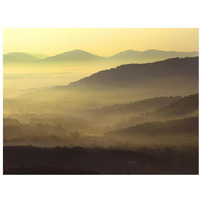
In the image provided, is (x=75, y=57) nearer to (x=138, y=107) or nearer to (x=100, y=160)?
(x=138, y=107)

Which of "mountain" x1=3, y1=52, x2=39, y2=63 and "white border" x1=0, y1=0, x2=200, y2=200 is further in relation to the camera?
"mountain" x1=3, y1=52, x2=39, y2=63

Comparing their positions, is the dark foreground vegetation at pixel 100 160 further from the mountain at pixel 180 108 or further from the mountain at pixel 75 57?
the mountain at pixel 75 57

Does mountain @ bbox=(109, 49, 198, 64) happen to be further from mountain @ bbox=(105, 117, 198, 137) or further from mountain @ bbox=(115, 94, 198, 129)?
mountain @ bbox=(105, 117, 198, 137)

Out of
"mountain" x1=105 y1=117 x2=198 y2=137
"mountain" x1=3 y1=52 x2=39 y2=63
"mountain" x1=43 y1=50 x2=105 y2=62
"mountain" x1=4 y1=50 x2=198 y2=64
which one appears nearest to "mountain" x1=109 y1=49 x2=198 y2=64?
"mountain" x1=4 y1=50 x2=198 y2=64

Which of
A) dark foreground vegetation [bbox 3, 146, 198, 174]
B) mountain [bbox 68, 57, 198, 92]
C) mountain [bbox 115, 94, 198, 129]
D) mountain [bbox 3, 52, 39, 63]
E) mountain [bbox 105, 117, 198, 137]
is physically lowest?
dark foreground vegetation [bbox 3, 146, 198, 174]

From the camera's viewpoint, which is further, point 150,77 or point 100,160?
point 150,77

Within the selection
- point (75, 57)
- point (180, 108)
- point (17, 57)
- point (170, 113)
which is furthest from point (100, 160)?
point (17, 57)

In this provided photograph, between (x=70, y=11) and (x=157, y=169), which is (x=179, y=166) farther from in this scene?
(x=70, y=11)
